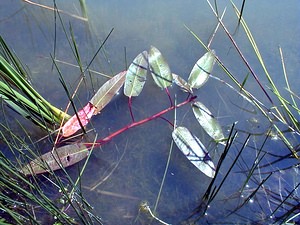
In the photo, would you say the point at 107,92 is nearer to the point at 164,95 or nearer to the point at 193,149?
the point at 164,95

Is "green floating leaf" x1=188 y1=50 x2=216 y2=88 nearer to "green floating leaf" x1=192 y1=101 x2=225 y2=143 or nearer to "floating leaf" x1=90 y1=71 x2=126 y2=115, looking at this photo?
"green floating leaf" x1=192 y1=101 x2=225 y2=143

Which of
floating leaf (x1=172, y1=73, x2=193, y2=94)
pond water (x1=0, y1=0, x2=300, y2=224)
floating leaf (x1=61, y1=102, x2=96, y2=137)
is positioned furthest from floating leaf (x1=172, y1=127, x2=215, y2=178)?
floating leaf (x1=61, y1=102, x2=96, y2=137)

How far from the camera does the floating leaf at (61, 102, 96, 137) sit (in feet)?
4.62

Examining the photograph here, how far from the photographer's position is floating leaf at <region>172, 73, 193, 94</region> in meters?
1.50

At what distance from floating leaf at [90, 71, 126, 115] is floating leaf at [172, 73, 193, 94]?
178 millimetres

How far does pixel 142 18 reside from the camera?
1720 millimetres

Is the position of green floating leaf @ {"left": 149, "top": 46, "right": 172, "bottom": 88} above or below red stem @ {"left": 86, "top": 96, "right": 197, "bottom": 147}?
above

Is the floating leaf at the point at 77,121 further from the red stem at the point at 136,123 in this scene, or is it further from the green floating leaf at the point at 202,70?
the green floating leaf at the point at 202,70

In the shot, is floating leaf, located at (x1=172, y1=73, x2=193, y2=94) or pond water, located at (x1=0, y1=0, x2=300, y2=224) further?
floating leaf, located at (x1=172, y1=73, x2=193, y2=94)

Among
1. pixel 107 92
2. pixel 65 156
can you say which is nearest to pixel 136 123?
pixel 107 92

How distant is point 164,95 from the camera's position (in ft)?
4.98

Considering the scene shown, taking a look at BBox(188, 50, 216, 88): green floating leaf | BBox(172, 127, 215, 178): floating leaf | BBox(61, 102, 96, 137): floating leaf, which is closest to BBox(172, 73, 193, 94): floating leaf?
BBox(188, 50, 216, 88): green floating leaf

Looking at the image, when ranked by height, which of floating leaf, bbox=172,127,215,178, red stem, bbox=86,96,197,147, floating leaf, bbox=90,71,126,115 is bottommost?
floating leaf, bbox=172,127,215,178

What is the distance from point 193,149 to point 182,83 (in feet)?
0.85
